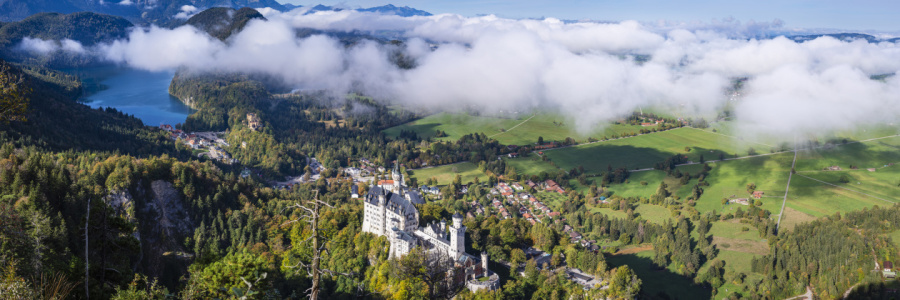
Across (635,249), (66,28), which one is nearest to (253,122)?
(635,249)

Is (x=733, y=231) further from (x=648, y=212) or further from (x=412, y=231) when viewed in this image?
(x=412, y=231)

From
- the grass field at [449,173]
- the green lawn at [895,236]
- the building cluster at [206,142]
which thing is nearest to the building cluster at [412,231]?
the grass field at [449,173]

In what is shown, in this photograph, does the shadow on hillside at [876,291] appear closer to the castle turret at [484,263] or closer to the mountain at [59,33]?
the castle turret at [484,263]

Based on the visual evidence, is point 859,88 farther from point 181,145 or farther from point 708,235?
point 181,145

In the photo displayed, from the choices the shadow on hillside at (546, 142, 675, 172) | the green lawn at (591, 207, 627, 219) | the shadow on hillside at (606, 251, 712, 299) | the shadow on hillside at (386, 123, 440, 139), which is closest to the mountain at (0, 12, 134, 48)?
the shadow on hillside at (386, 123, 440, 139)

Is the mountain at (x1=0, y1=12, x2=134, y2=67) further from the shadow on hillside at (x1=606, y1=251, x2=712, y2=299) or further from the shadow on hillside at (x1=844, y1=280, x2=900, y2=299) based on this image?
the shadow on hillside at (x1=844, y1=280, x2=900, y2=299)

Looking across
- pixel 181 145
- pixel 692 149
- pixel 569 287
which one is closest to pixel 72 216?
pixel 569 287
